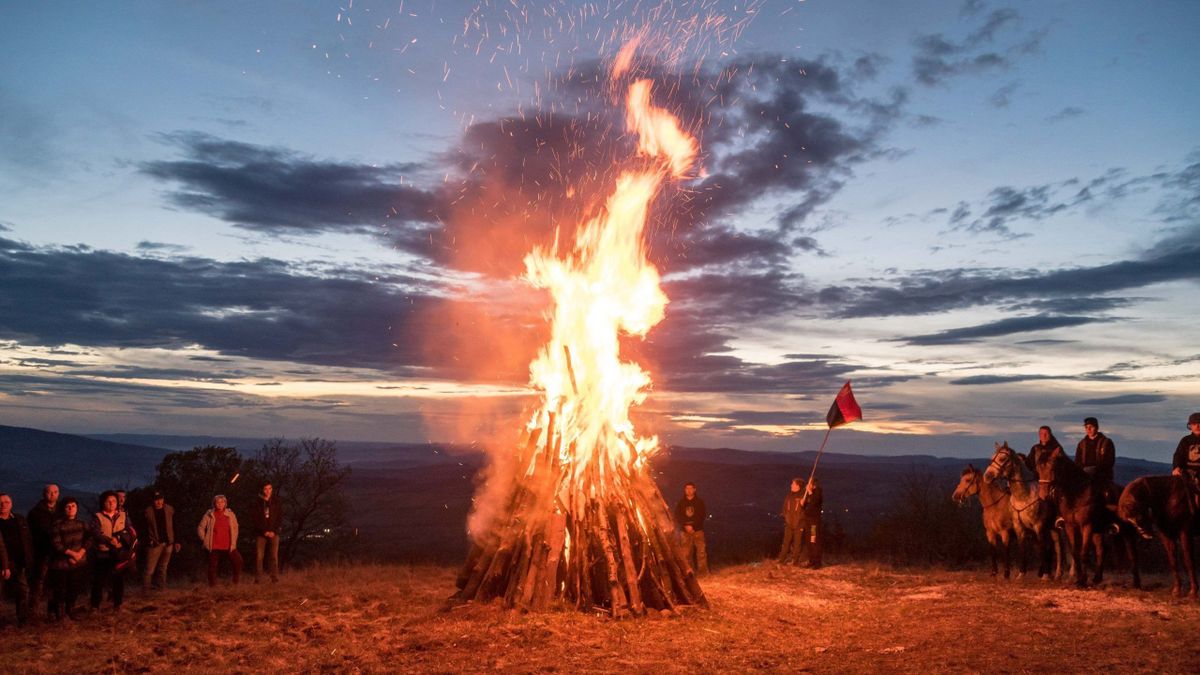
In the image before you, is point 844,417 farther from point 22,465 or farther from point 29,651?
point 22,465

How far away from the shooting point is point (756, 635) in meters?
10.9

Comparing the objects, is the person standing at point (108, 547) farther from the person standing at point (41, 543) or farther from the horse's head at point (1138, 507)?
the horse's head at point (1138, 507)

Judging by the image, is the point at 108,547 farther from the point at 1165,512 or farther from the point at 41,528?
the point at 1165,512

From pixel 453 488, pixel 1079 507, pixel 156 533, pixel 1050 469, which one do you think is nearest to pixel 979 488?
pixel 1050 469

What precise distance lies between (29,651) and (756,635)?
856 centimetres

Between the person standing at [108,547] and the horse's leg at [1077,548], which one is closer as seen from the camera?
the person standing at [108,547]

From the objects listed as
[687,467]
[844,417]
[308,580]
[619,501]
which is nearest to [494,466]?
[619,501]

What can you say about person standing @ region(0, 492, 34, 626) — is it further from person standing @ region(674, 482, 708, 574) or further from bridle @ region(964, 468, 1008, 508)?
bridle @ region(964, 468, 1008, 508)

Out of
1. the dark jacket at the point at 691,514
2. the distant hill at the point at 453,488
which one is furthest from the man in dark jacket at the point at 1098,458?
the distant hill at the point at 453,488

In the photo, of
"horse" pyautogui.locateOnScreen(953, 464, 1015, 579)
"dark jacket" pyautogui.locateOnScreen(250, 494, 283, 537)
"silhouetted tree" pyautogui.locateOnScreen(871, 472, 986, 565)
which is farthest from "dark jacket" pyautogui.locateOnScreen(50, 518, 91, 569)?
"silhouetted tree" pyautogui.locateOnScreen(871, 472, 986, 565)

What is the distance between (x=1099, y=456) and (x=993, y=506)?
219 cm

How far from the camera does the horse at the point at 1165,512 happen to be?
12414 millimetres

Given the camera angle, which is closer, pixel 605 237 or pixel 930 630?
pixel 930 630

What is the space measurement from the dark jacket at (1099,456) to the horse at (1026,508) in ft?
3.21
